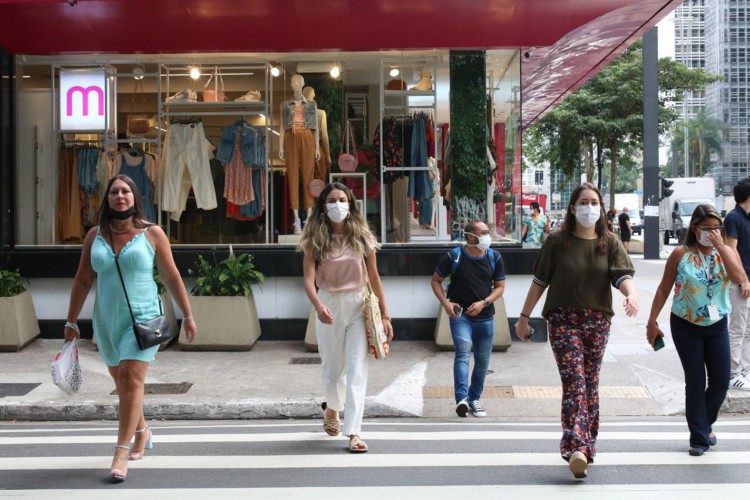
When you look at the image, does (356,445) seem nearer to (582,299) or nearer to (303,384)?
(582,299)

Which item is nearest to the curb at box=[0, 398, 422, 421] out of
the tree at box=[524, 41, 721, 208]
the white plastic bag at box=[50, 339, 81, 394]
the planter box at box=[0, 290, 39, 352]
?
the white plastic bag at box=[50, 339, 81, 394]

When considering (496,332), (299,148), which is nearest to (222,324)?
(299,148)

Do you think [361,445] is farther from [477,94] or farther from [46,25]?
[46,25]

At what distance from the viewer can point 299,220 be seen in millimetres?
12586

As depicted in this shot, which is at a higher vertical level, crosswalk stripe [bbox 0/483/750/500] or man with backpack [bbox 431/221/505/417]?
man with backpack [bbox 431/221/505/417]

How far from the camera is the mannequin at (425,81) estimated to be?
12.4m

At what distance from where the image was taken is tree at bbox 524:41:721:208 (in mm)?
34438

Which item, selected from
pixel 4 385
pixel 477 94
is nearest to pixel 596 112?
pixel 477 94

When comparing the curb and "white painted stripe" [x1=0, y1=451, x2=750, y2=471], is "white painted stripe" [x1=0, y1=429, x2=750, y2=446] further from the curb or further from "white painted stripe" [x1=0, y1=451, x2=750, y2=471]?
the curb

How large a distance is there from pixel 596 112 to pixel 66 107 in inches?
1055

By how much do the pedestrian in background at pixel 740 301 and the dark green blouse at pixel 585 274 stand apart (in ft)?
9.57

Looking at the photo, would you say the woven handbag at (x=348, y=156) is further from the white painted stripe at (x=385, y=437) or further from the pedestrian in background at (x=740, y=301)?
the white painted stripe at (x=385, y=437)

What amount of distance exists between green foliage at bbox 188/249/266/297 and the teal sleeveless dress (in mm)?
5488

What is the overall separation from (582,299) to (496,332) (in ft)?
17.5
